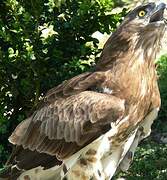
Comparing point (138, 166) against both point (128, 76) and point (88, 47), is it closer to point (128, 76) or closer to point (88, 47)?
point (88, 47)

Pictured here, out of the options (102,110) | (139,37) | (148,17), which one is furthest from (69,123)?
(148,17)

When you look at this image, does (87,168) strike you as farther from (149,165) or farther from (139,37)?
(149,165)

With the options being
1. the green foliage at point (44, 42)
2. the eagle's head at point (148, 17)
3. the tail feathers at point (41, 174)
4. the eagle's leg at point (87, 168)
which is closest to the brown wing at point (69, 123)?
the eagle's leg at point (87, 168)

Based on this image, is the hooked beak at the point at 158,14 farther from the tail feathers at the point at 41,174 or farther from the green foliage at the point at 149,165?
the green foliage at the point at 149,165

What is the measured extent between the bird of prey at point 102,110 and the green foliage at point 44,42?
1.28m

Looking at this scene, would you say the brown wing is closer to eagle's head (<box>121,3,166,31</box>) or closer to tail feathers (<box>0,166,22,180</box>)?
tail feathers (<box>0,166,22,180</box>)

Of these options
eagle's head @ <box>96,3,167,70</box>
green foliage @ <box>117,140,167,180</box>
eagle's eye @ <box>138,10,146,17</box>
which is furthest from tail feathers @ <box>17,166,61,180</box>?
eagle's eye @ <box>138,10,146,17</box>

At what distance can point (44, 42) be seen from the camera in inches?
324

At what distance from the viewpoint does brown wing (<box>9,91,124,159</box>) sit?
637 cm

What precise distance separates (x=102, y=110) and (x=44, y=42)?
2.03 meters

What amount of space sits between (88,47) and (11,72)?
831 millimetres

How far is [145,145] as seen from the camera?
9.02 m

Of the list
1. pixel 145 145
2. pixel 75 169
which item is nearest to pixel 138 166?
pixel 145 145

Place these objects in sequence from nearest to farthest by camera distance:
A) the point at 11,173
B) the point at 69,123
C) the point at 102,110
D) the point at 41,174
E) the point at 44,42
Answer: the point at 102,110
the point at 69,123
the point at 11,173
the point at 41,174
the point at 44,42
